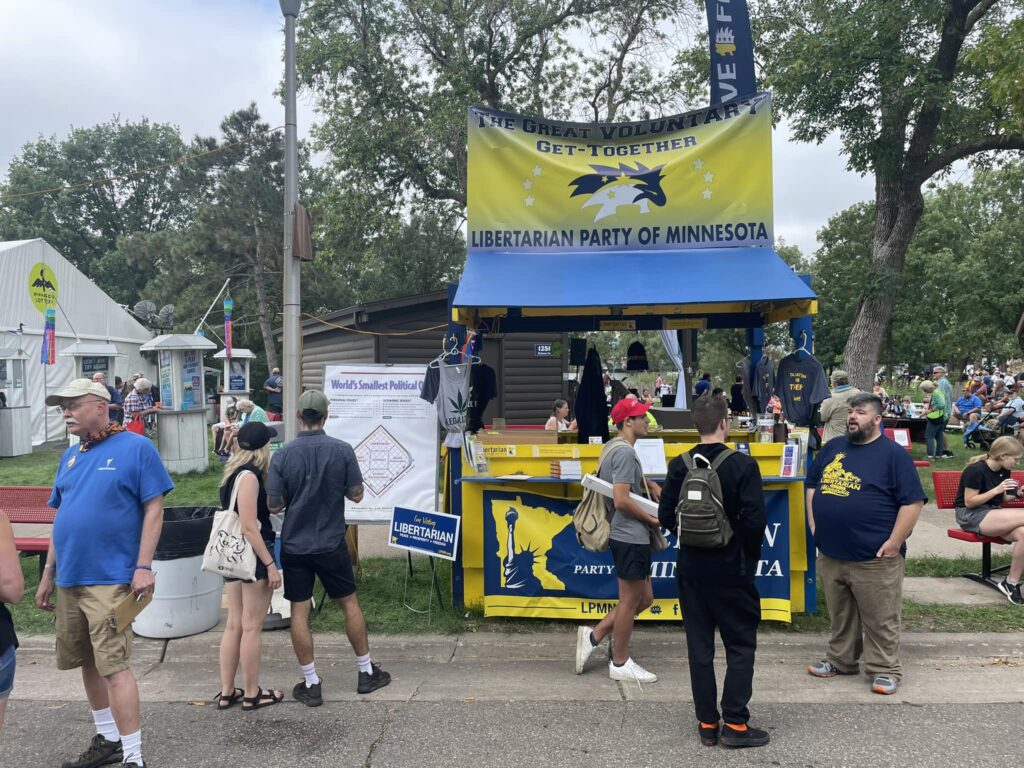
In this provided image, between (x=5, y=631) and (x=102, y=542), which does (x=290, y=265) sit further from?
(x=5, y=631)

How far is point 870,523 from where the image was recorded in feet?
13.3

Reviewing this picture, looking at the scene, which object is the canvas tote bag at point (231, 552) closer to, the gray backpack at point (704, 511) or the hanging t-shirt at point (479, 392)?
the gray backpack at point (704, 511)

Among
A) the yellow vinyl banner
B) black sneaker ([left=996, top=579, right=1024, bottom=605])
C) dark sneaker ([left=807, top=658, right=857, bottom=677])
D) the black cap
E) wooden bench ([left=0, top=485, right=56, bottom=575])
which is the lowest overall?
dark sneaker ([left=807, top=658, right=857, bottom=677])

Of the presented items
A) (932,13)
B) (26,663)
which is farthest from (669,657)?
(932,13)

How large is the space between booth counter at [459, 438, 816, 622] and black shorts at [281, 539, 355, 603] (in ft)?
4.87

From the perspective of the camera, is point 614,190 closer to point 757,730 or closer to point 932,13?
point 757,730

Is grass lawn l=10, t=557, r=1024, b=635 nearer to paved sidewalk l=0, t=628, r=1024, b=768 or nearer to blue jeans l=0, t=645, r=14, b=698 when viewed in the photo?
paved sidewalk l=0, t=628, r=1024, b=768

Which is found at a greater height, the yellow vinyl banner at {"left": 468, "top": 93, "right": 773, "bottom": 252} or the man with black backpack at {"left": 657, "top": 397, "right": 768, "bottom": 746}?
the yellow vinyl banner at {"left": 468, "top": 93, "right": 773, "bottom": 252}

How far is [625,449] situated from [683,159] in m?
3.31

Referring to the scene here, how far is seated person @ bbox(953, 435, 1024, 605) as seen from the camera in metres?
5.68

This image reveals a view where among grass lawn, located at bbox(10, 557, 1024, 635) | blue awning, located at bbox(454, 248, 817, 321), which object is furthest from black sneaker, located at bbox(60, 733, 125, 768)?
blue awning, located at bbox(454, 248, 817, 321)

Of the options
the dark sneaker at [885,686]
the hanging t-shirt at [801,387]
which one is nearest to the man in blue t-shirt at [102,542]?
the dark sneaker at [885,686]

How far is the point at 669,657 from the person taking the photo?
471 centimetres

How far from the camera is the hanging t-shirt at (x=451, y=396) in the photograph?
5.57 metres
